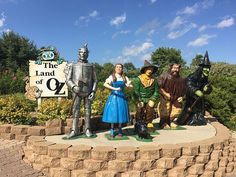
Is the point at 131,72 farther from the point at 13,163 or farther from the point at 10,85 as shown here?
the point at 13,163

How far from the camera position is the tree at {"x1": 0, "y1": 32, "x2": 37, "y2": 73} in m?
32.4

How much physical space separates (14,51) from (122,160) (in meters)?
30.7

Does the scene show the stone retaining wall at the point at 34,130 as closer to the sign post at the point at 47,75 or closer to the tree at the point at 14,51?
the sign post at the point at 47,75

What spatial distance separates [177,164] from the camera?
16.1 feet

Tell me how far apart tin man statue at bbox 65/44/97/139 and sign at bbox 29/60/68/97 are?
2522mm

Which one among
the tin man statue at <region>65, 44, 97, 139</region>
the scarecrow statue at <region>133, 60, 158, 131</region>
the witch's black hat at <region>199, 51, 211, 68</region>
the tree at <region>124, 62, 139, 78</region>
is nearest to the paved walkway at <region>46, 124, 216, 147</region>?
the tin man statue at <region>65, 44, 97, 139</region>

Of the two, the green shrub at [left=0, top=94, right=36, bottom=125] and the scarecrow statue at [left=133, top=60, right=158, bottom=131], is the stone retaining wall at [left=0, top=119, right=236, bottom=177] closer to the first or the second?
the scarecrow statue at [left=133, top=60, right=158, bottom=131]

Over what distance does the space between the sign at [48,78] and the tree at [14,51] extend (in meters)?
25.0

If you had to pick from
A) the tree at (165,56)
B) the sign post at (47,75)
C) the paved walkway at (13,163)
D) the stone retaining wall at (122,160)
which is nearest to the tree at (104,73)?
the tree at (165,56)

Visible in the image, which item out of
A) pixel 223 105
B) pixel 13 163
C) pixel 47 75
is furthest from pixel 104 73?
pixel 13 163

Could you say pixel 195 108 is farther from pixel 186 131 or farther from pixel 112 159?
pixel 112 159

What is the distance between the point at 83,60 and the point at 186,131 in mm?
2723

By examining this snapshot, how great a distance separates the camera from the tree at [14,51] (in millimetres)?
32375

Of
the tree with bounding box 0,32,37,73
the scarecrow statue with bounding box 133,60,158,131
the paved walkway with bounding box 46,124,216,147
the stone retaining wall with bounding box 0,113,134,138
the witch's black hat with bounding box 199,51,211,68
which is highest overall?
the tree with bounding box 0,32,37,73
